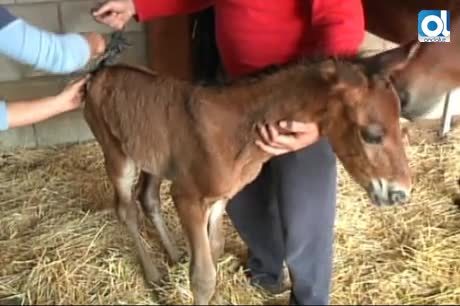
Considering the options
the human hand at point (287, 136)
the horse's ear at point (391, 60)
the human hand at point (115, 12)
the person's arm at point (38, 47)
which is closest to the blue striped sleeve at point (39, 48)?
the person's arm at point (38, 47)

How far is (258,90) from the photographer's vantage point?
229 cm

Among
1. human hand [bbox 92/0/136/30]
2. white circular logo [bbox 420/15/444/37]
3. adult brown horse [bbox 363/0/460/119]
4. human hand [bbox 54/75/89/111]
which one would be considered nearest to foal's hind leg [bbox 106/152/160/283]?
human hand [bbox 54/75/89/111]

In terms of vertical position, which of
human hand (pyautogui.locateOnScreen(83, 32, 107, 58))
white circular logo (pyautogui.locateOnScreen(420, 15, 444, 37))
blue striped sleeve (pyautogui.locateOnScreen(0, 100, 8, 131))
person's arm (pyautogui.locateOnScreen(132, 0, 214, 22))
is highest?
person's arm (pyautogui.locateOnScreen(132, 0, 214, 22))

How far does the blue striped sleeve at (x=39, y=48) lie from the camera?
7.98 ft

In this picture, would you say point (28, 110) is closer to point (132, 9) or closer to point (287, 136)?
point (132, 9)

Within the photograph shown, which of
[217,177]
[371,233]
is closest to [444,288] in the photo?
[371,233]

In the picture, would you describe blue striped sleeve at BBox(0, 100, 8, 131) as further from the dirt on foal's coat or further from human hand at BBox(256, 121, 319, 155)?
human hand at BBox(256, 121, 319, 155)

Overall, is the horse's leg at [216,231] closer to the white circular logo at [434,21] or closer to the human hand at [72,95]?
the human hand at [72,95]

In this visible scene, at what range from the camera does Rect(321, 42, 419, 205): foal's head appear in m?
2.12

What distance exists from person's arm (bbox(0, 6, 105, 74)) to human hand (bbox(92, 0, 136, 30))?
0.21 metres

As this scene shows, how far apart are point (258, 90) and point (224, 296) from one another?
2.62 feet

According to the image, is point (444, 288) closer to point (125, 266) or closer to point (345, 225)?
point (345, 225)

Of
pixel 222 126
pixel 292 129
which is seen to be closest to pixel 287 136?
pixel 292 129

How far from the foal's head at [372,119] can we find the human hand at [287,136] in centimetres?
5
